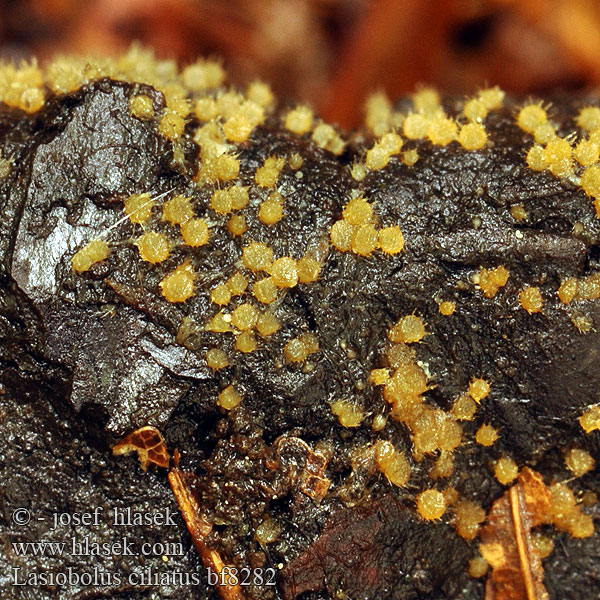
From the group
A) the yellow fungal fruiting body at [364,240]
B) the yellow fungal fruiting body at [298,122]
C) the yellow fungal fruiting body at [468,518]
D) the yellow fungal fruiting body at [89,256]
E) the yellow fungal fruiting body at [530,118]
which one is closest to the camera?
the yellow fungal fruiting body at [89,256]

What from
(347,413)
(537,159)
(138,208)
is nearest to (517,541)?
(347,413)

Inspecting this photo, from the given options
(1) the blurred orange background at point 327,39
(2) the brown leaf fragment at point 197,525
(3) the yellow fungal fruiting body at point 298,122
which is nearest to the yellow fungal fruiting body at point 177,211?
(3) the yellow fungal fruiting body at point 298,122

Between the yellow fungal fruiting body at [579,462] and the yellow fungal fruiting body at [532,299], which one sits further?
the yellow fungal fruiting body at [579,462]

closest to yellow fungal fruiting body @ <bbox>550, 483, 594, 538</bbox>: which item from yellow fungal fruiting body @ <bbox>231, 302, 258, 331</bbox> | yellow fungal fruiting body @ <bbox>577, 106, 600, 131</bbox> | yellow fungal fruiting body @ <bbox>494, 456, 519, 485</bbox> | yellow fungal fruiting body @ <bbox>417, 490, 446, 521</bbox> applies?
yellow fungal fruiting body @ <bbox>494, 456, 519, 485</bbox>

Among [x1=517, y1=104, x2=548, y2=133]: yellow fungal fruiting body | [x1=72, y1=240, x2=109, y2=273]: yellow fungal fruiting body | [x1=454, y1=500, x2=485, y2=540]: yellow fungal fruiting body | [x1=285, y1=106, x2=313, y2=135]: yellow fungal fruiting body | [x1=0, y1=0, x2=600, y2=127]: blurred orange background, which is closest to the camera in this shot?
[x1=72, y1=240, x2=109, y2=273]: yellow fungal fruiting body

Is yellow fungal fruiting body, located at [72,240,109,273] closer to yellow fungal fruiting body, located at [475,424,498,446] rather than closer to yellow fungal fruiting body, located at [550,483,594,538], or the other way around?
yellow fungal fruiting body, located at [475,424,498,446]

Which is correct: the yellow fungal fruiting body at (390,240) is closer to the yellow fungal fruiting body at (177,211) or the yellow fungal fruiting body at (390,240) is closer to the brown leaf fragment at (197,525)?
the yellow fungal fruiting body at (177,211)
